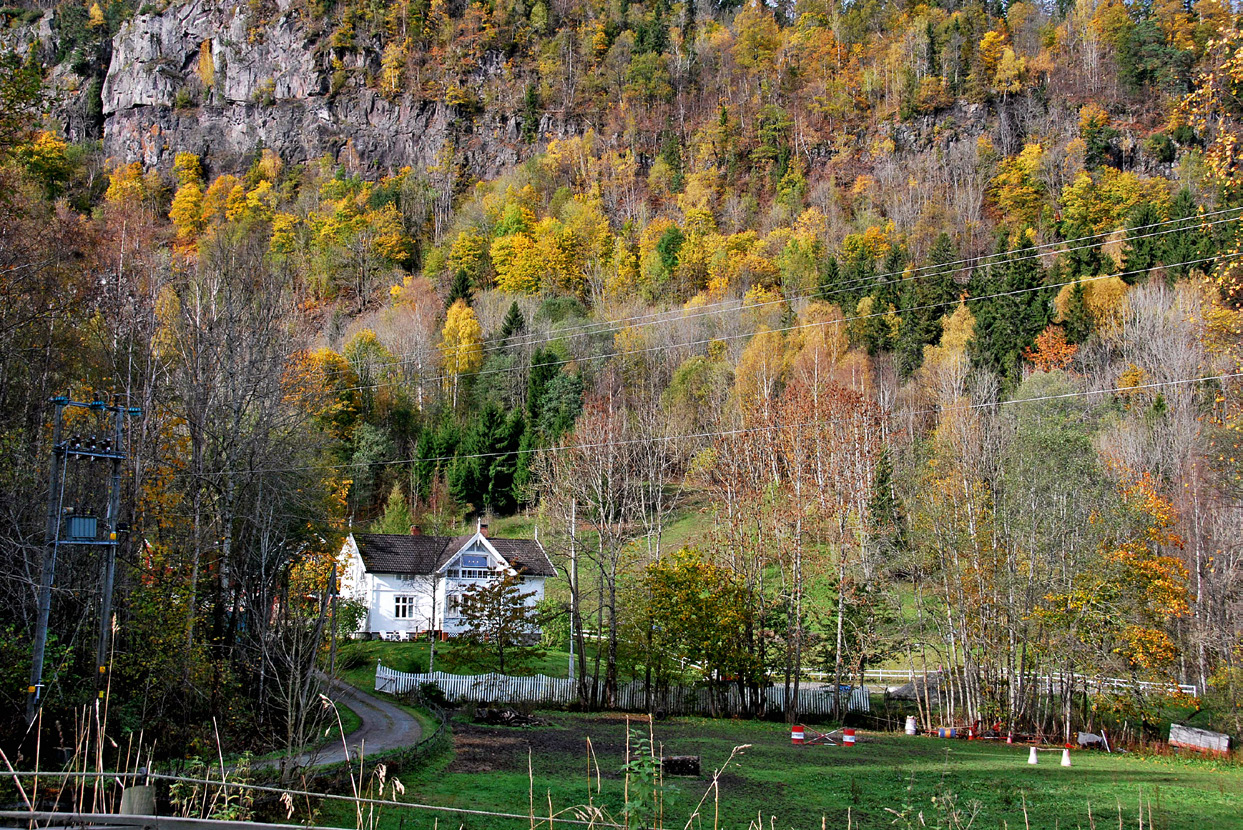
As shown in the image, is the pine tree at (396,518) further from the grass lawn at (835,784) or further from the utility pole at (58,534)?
the utility pole at (58,534)

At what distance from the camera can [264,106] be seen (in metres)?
119

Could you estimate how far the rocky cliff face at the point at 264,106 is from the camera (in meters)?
116

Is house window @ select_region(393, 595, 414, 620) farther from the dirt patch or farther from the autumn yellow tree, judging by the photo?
the dirt patch

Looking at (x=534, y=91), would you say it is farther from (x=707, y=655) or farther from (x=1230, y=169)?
(x=1230, y=169)

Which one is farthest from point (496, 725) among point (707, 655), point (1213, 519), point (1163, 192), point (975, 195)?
point (975, 195)

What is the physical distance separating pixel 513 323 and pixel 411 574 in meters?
27.5

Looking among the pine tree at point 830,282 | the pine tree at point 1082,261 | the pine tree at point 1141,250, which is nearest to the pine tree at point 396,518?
the pine tree at point 830,282

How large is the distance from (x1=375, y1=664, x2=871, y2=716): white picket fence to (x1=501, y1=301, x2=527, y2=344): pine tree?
3905 centimetres

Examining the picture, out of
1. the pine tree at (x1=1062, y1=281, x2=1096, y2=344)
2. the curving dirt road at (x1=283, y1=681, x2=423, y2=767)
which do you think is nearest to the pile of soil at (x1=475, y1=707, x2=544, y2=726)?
the curving dirt road at (x1=283, y1=681, x2=423, y2=767)

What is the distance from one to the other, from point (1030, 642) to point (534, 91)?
11160 cm

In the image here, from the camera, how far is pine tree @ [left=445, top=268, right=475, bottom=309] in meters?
76.3

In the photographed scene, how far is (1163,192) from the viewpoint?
68.3m

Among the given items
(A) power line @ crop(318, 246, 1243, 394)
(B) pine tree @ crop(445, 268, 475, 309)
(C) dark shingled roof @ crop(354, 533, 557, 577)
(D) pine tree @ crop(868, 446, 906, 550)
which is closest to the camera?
(D) pine tree @ crop(868, 446, 906, 550)

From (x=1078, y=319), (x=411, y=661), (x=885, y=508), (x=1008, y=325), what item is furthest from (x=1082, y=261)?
(x=411, y=661)
